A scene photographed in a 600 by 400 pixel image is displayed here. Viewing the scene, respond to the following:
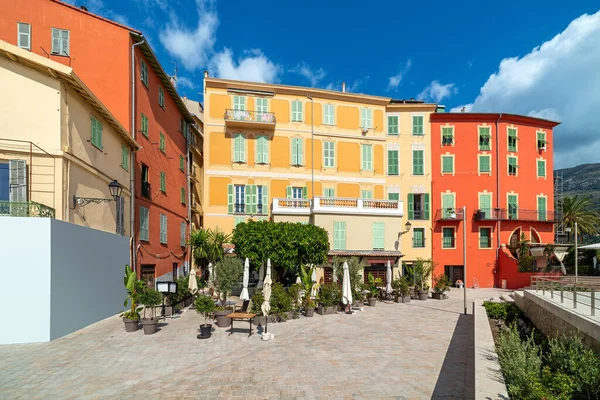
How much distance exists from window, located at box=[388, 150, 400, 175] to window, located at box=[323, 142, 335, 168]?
498cm

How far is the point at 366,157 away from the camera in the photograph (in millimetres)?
29797

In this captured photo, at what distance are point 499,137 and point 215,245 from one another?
81.5ft

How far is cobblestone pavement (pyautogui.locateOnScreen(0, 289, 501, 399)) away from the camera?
732cm

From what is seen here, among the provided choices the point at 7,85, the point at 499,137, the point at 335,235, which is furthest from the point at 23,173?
the point at 499,137

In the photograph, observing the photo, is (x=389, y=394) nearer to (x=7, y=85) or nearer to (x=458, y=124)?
(x=7, y=85)

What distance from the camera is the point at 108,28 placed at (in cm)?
1786

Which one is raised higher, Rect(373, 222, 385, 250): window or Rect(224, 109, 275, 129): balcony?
Rect(224, 109, 275, 129): balcony

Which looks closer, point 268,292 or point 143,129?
point 268,292

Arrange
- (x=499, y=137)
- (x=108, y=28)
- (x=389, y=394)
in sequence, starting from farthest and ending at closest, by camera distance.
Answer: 1. (x=499, y=137)
2. (x=108, y=28)
3. (x=389, y=394)

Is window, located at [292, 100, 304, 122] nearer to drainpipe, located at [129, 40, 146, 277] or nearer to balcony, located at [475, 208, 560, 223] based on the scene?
drainpipe, located at [129, 40, 146, 277]

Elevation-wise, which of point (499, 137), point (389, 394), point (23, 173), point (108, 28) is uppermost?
point (108, 28)

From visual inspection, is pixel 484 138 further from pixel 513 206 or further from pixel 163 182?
pixel 163 182

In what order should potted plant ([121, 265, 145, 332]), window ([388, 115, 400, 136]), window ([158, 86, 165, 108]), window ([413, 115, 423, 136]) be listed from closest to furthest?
1. potted plant ([121, 265, 145, 332])
2. window ([158, 86, 165, 108])
3. window ([413, 115, 423, 136])
4. window ([388, 115, 400, 136])

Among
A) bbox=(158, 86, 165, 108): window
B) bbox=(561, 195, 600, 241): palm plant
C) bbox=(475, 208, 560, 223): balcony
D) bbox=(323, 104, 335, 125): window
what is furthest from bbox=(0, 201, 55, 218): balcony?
bbox=(561, 195, 600, 241): palm plant
